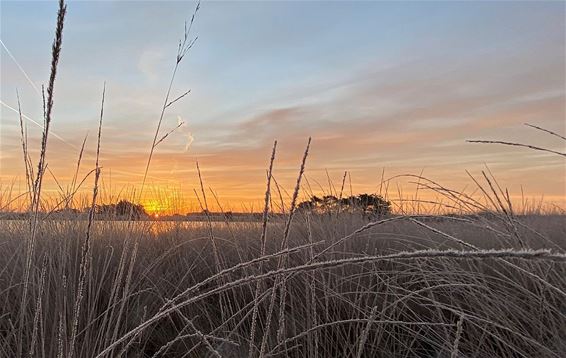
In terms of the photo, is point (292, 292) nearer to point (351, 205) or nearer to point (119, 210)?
point (351, 205)

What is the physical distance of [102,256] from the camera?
4012 mm

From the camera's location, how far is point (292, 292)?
3299 millimetres

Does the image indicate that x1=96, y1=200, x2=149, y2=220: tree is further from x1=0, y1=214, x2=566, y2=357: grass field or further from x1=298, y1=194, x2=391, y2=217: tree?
x1=298, y1=194, x2=391, y2=217: tree

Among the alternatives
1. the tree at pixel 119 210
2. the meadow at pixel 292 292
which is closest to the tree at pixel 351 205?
the meadow at pixel 292 292

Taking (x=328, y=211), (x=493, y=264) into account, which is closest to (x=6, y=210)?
(x=328, y=211)

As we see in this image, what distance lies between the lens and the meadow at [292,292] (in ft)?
8.06

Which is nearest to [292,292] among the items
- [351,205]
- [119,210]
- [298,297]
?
[298,297]

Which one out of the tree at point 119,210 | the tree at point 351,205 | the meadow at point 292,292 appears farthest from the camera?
the tree at point 119,210

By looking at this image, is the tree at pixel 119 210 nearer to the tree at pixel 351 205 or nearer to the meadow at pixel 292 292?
the meadow at pixel 292 292

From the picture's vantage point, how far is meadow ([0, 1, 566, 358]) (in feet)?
8.06

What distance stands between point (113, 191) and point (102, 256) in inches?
68.2

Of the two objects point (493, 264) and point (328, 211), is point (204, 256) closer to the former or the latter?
point (328, 211)

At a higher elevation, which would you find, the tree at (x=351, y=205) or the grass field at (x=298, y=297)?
the tree at (x=351, y=205)

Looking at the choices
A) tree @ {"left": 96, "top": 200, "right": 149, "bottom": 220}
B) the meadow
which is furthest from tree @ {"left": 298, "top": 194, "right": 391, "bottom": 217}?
tree @ {"left": 96, "top": 200, "right": 149, "bottom": 220}
